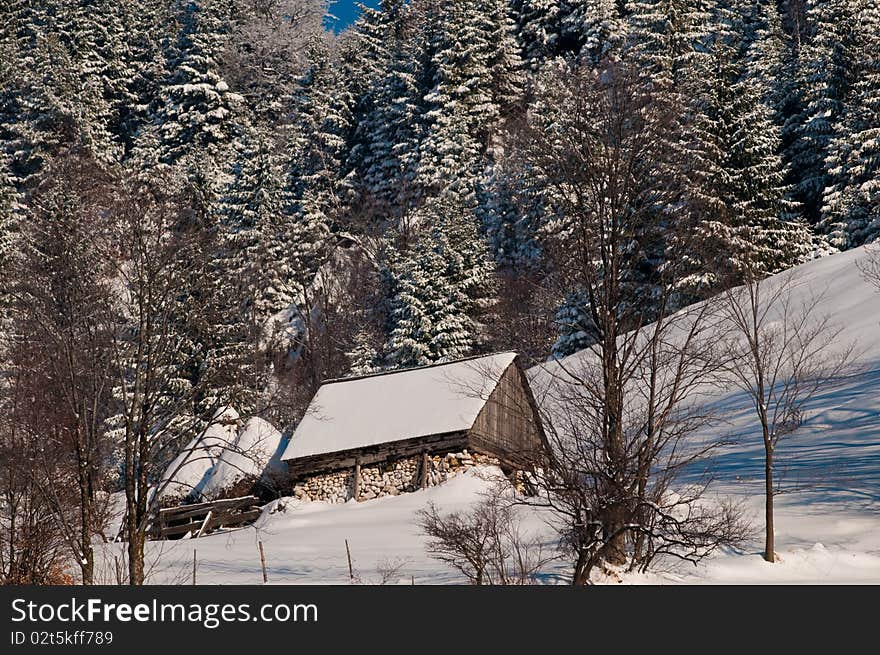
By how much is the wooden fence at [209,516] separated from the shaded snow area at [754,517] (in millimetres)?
1178

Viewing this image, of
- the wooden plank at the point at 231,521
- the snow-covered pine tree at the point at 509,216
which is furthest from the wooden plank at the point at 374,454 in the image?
the snow-covered pine tree at the point at 509,216

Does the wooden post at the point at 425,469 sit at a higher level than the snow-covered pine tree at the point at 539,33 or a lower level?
lower

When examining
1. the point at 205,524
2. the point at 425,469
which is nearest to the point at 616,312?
the point at 425,469

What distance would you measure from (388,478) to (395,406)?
2843 mm

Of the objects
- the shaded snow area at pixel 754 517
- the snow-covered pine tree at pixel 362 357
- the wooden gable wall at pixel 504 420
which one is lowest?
the shaded snow area at pixel 754 517

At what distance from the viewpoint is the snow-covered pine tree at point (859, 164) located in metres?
41.1

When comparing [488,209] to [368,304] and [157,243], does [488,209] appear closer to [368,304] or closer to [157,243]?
[368,304]

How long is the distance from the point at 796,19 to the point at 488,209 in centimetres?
2485

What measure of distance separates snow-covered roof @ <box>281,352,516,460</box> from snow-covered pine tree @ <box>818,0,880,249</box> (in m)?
20.0

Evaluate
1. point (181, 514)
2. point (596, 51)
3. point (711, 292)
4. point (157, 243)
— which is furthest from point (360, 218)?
point (157, 243)

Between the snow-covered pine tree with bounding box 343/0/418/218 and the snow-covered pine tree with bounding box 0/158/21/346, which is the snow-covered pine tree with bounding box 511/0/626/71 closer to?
the snow-covered pine tree with bounding box 343/0/418/218

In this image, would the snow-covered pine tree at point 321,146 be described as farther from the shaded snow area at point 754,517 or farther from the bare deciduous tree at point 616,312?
the bare deciduous tree at point 616,312

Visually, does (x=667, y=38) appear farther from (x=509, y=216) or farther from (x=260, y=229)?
(x=260, y=229)

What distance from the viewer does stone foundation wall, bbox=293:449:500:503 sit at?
29.4 meters
